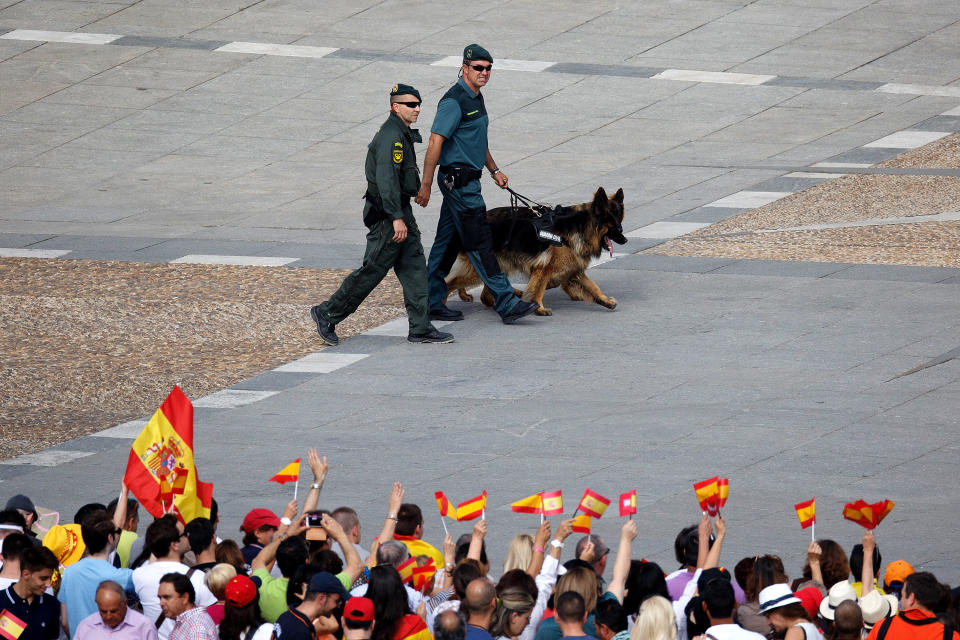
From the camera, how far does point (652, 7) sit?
1102 inches

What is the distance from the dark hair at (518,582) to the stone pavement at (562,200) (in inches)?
97.4

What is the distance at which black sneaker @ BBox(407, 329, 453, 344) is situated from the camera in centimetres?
1400

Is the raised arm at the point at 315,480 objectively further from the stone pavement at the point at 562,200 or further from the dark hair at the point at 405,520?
the stone pavement at the point at 562,200

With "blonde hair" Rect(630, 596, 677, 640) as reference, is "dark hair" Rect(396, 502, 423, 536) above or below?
below

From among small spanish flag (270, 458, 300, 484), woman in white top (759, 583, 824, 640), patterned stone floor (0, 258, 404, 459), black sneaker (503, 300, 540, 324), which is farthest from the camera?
black sneaker (503, 300, 540, 324)

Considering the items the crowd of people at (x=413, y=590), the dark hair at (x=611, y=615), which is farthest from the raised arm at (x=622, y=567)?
the dark hair at (x=611, y=615)

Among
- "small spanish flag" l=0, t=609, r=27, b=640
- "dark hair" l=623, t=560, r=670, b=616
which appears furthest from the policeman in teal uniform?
"small spanish flag" l=0, t=609, r=27, b=640

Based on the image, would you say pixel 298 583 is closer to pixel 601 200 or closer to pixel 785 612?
pixel 785 612

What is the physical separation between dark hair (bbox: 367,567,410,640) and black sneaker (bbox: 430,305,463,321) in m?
8.18

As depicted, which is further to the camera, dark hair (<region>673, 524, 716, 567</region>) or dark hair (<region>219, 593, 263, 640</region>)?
dark hair (<region>673, 524, 716, 567</region>)

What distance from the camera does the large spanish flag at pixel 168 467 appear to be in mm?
8617

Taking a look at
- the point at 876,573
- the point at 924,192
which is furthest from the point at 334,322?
the point at 924,192

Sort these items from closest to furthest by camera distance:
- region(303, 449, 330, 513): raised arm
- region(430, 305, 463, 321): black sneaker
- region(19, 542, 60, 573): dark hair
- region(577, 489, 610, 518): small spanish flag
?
region(19, 542, 60, 573): dark hair → region(577, 489, 610, 518): small spanish flag → region(303, 449, 330, 513): raised arm → region(430, 305, 463, 321): black sneaker

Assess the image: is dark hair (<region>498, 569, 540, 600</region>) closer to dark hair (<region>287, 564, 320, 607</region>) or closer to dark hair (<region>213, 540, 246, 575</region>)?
dark hair (<region>287, 564, 320, 607</region>)
